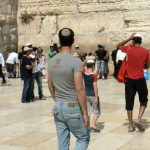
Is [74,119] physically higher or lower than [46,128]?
higher

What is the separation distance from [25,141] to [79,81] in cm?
248

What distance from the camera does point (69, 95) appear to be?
15.1 ft

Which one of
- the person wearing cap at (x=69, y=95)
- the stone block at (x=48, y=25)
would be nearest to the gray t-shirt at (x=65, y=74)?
the person wearing cap at (x=69, y=95)

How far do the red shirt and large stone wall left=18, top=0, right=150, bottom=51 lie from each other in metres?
9.22

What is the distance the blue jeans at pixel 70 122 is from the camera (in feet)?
15.0

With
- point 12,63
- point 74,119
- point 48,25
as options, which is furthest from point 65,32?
point 48,25

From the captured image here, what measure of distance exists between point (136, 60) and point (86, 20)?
34.6 feet

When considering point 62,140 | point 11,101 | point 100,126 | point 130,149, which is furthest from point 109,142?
point 11,101

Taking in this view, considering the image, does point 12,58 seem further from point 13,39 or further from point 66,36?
point 66,36

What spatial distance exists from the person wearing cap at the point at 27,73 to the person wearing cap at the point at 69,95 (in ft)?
20.5

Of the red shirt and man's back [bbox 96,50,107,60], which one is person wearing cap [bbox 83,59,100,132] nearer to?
the red shirt

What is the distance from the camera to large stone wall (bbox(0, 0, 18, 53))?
19688 millimetres

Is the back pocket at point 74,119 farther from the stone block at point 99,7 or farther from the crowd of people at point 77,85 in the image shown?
the stone block at point 99,7

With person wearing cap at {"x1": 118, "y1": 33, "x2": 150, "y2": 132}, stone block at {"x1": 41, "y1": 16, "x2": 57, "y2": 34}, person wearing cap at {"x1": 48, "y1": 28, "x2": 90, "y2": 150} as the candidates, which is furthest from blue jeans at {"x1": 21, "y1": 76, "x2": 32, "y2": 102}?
stone block at {"x1": 41, "y1": 16, "x2": 57, "y2": 34}
